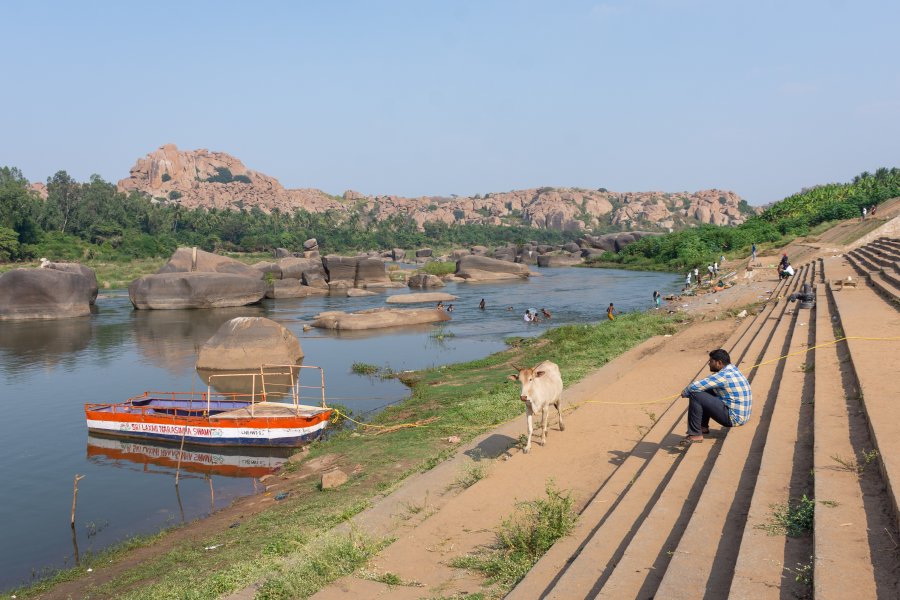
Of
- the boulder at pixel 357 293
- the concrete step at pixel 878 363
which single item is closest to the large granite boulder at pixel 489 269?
the boulder at pixel 357 293

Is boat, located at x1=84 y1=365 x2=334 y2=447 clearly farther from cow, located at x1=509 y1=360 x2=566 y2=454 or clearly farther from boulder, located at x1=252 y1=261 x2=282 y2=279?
boulder, located at x1=252 y1=261 x2=282 y2=279

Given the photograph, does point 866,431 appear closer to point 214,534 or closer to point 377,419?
point 214,534

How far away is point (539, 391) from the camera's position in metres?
9.98

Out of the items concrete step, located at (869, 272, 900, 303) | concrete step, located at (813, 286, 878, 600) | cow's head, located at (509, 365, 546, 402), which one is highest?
concrete step, located at (869, 272, 900, 303)

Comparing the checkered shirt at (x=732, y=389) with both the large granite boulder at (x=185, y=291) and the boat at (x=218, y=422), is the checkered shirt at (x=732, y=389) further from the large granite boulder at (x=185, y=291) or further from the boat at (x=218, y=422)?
the large granite boulder at (x=185, y=291)

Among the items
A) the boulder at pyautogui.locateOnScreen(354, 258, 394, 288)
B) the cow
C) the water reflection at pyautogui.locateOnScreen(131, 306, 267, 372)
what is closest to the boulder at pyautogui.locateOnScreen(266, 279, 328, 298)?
the water reflection at pyautogui.locateOnScreen(131, 306, 267, 372)

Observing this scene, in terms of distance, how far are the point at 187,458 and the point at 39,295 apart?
30.0 meters

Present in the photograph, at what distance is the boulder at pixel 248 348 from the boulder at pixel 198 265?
23455mm

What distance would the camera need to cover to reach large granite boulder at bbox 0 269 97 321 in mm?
38312

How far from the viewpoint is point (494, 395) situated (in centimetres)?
1560

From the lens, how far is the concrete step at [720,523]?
4.84 metres

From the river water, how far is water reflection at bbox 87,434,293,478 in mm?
43

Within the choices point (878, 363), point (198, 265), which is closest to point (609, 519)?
point (878, 363)

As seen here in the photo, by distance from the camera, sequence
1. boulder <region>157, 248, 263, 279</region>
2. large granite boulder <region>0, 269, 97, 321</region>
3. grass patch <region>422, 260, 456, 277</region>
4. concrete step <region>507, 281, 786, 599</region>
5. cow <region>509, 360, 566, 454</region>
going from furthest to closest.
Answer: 1. grass patch <region>422, 260, 456, 277</region>
2. boulder <region>157, 248, 263, 279</region>
3. large granite boulder <region>0, 269, 97, 321</region>
4. cow <region>509, 360, 566, 454</region>
5. concrete step <region>507, 281, 786, 599</region>
